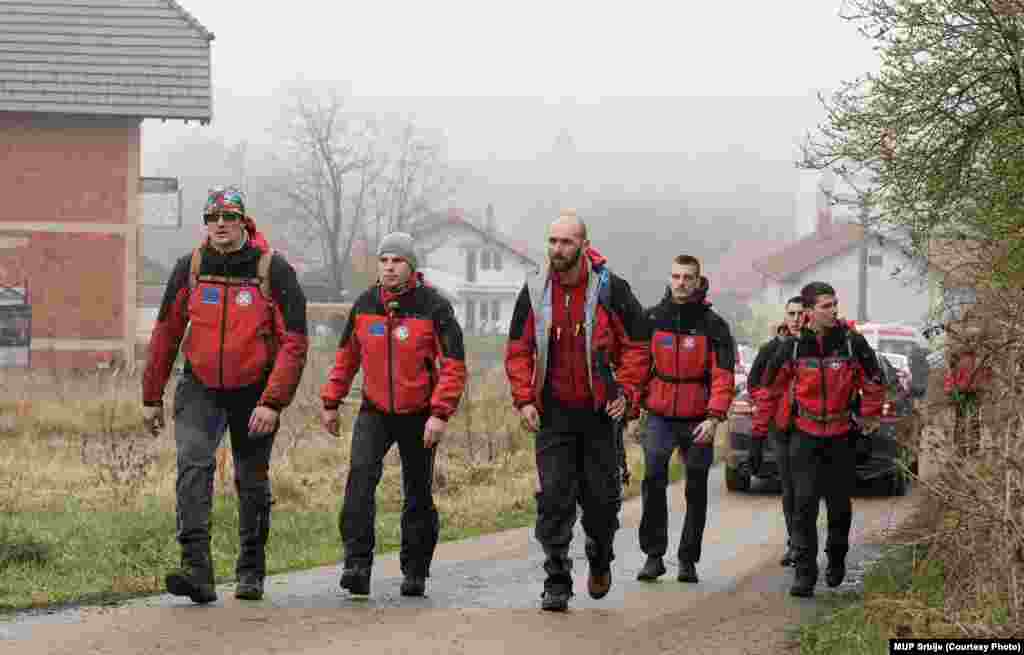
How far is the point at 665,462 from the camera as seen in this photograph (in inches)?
433

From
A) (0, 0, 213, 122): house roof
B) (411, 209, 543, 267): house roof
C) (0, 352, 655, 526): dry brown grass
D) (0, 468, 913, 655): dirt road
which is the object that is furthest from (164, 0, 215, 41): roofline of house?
(411, 209, 543, 267): house roof

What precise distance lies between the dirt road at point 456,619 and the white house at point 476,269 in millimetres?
95441

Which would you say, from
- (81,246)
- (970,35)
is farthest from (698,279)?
(81,246)

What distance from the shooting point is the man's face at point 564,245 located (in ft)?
29.2

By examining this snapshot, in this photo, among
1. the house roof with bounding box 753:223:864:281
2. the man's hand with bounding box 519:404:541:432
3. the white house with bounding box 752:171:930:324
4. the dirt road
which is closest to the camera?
the dirt road

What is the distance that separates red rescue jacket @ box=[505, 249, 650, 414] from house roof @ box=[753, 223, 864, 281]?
8116 cm

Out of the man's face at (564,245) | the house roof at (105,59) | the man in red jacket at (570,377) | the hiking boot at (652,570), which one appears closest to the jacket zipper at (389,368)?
the man in red jacket at (570,377)

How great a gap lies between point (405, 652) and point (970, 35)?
6.37 m

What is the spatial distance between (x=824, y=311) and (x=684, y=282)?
0.93 metres

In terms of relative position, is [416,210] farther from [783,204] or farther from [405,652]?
[405,652]

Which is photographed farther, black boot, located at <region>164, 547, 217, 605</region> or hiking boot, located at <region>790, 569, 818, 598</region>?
hiking boot, located at <region>790, 569, 818, 598</region>

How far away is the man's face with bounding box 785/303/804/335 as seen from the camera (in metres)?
11.2

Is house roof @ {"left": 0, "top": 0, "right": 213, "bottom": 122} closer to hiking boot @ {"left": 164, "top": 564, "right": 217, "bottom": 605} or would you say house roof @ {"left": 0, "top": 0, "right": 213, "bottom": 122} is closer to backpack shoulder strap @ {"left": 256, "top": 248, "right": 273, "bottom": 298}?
backpack shoulder strap @ {"left": 256, "top": 248, "right": 273, "bottom": 298}

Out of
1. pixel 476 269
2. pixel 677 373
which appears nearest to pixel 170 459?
pixel 677 373
